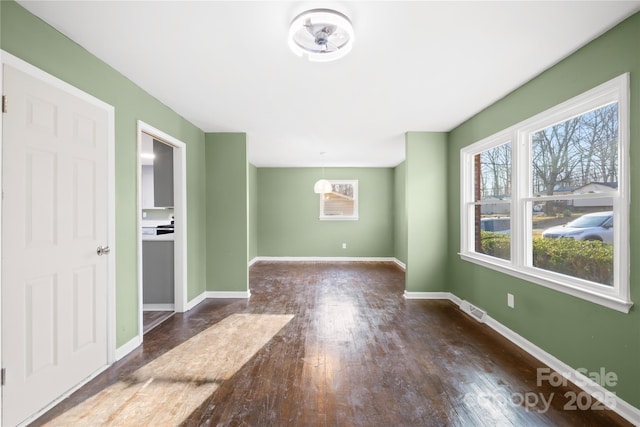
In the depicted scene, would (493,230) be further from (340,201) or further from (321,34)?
(340,201)

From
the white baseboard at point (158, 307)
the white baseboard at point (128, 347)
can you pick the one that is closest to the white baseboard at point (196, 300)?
the white baseboard at point (158, 307)

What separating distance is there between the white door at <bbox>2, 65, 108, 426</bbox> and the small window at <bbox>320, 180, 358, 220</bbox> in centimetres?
556

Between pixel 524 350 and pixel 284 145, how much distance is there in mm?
4394

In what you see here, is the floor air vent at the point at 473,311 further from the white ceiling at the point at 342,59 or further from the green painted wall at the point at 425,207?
the white ceiling at the point at 342,59

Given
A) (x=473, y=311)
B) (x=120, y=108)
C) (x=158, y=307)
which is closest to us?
(x=120, y=108)

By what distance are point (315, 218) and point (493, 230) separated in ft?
15.4

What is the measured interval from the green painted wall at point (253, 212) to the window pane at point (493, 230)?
196 inches

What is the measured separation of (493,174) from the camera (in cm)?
337

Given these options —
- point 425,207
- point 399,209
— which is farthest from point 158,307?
point 399,209

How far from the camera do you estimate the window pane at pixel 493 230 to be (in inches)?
122

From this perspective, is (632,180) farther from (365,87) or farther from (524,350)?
(365,87)

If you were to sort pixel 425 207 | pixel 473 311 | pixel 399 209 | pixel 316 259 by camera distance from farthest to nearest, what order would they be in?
pixel 316 259, pixel 399 209, pixel 425 207, pixel 473 311

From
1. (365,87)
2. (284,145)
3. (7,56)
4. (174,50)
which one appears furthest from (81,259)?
(284,145)

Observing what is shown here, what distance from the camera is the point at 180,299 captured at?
12.2 feet
